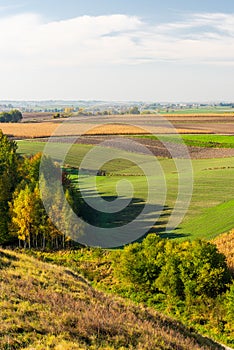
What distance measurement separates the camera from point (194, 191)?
199 ft

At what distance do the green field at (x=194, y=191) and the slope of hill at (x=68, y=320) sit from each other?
24536 millimetres

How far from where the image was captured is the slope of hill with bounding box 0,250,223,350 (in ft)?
43.3

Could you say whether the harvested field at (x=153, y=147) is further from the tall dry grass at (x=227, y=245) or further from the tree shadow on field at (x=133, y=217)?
the tall dry grass at (x=227, y=245)

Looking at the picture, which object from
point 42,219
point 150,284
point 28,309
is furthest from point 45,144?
point 28,309

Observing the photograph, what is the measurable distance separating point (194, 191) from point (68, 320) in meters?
47.8

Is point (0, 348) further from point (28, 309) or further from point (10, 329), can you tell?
point (28, 309)

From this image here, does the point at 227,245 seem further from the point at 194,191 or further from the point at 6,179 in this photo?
the point at 6,179

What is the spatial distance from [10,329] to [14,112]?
191 metres

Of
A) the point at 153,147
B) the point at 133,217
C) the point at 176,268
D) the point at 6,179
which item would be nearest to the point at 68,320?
the point at 176,268

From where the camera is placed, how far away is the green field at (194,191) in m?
45.9

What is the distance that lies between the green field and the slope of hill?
80.5 ft

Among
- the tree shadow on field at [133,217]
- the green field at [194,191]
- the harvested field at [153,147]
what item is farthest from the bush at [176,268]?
the harvested field at [153,147]

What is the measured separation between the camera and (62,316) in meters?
15.3

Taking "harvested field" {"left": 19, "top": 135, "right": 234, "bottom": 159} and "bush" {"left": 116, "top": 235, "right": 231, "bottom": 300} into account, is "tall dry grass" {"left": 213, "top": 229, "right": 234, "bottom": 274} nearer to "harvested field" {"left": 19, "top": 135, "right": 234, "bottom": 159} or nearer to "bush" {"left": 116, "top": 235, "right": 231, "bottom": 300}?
"bush" {"left": 116, "top": 235, "right": 231, "bottom": 300}
